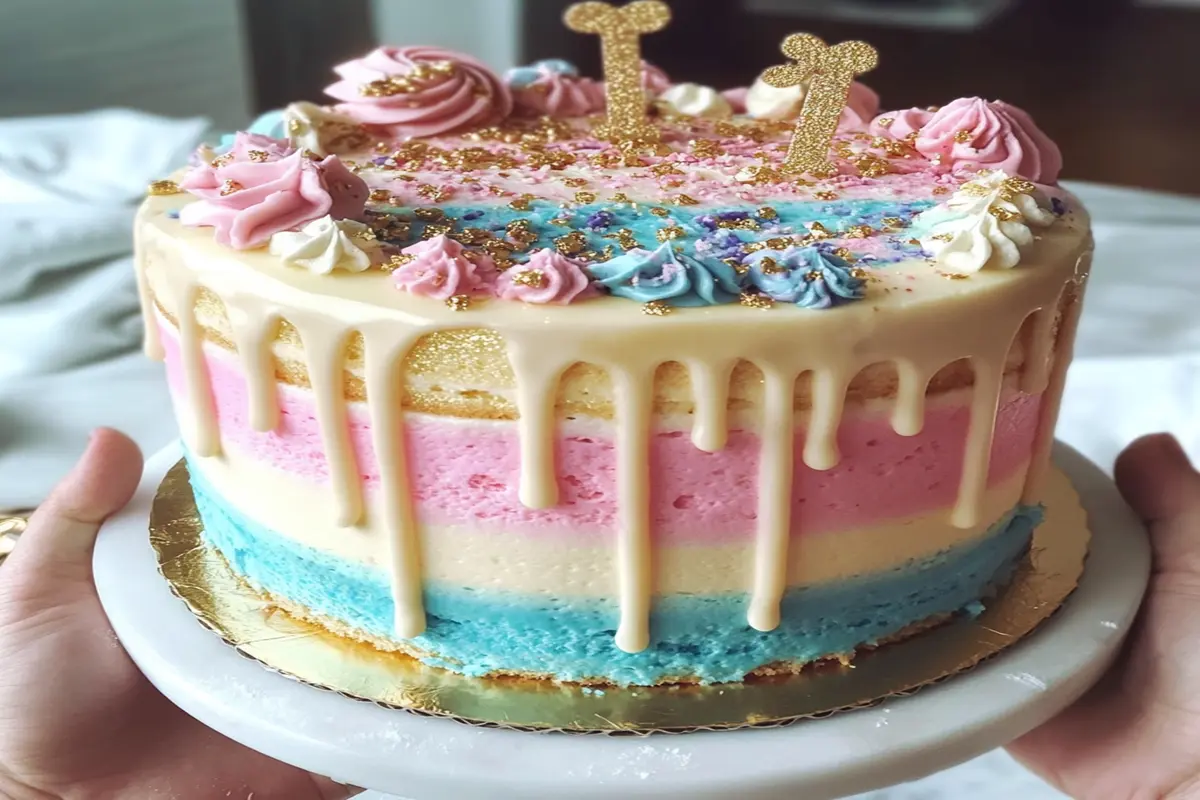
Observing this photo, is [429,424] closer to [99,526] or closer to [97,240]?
[99,526]

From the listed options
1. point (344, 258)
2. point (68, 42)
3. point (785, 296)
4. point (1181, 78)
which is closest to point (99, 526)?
point (344, 258)

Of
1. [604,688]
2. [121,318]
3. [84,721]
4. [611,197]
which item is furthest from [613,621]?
[121,318]

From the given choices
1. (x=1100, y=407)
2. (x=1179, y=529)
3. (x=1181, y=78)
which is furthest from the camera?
(x=1181, y=78)

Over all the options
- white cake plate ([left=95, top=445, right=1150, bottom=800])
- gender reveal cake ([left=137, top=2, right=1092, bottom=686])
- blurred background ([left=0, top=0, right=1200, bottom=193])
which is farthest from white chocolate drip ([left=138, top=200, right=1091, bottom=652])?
blurred background ([left=0, top=0, right=1200, bottom=193])

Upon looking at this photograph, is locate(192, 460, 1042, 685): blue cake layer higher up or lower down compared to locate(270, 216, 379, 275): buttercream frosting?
lower down

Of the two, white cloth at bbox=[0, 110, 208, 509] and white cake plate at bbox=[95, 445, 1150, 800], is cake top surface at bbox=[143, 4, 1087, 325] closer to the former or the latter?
white cake plate at bbox=[95, 445, 1150, 800]

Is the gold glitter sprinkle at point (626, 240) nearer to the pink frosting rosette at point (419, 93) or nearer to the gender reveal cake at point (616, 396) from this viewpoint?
the gender reveal cake at point (616, 396)
